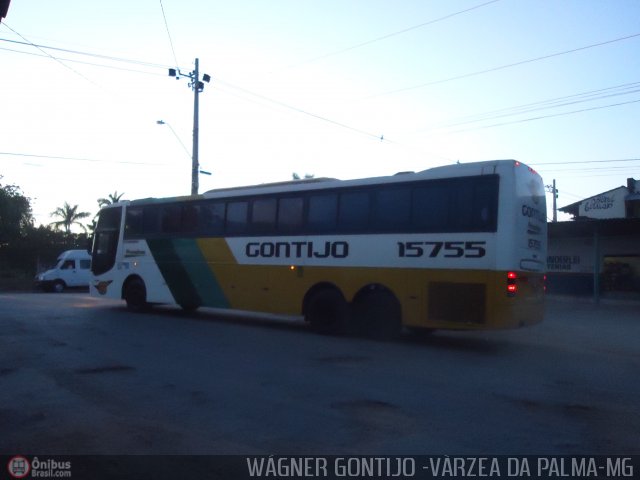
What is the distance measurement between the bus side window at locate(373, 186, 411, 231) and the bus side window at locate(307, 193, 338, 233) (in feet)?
3.83

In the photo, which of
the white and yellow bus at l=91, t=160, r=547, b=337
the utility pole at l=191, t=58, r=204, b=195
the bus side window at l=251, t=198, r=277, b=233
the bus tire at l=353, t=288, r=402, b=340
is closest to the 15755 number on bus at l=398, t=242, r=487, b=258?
the white and yellow bus at l=91, t=160, r=547, b=337

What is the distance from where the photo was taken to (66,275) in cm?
3600

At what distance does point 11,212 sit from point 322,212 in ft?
120


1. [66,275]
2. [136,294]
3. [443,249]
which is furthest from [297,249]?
[66,275]

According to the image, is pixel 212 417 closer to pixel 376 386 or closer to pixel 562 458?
pixel 376 386

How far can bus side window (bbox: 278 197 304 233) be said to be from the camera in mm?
15148

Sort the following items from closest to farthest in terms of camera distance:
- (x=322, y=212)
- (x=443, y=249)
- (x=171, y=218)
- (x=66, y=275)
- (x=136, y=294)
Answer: (x=443, y=249)
(x=322, y=212)
(x=171, y=218)
(x=136, y=294)
(x=66, y=275)

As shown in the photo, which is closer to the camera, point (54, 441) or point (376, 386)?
point (54, 441)

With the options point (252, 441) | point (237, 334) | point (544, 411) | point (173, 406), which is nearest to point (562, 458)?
point (544, 411)

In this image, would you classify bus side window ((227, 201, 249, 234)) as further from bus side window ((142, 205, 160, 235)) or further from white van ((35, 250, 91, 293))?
white van ((35, 250, 91, 293))

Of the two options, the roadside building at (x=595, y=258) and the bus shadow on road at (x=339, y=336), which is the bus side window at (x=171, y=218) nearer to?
the bus shadow on road at (x=339, y=336)

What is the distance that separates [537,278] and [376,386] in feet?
18.3

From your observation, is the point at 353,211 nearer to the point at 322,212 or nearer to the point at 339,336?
the point at 322,212

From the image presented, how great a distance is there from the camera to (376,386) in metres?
8.69
